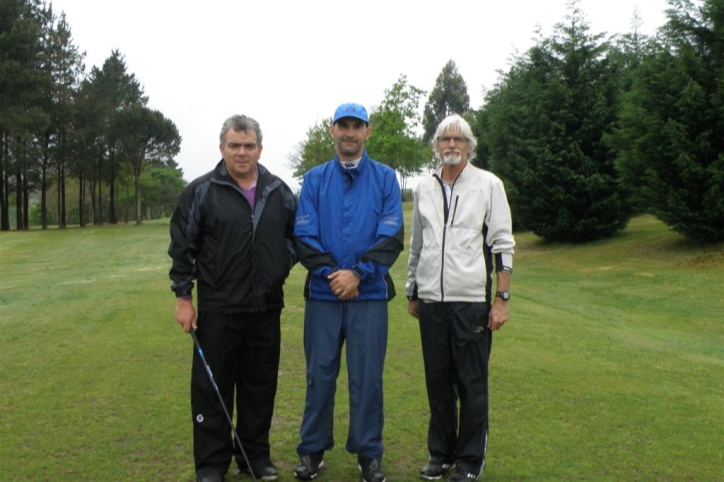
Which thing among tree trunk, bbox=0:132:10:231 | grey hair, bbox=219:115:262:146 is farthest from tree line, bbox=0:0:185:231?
grey hair, bbox=219:115:262:146

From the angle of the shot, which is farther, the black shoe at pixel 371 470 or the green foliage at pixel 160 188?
the green foliage at pixel 160 188

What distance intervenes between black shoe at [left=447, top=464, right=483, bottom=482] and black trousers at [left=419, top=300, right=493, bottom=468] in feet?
0.10

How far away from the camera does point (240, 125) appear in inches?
175

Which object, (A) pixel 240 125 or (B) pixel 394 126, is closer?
(A) pixel 240 125

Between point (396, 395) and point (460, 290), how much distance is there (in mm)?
2221

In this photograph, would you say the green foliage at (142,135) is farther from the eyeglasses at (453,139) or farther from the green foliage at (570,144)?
the eyeglasses at (453,139)

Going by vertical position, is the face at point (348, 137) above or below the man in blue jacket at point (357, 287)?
above

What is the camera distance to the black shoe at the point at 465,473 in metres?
4.36

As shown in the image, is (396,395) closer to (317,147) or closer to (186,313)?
(186,313)

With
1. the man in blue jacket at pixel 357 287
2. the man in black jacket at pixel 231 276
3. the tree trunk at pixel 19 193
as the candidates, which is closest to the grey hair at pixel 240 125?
the man in black jacket at pixel 231 276

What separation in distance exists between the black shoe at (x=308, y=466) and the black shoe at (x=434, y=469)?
658 mm

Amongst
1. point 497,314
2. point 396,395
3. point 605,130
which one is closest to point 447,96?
point 605,130

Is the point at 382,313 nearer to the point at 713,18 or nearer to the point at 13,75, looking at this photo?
the point at 713,18

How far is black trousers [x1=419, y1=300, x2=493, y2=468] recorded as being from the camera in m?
4.37
